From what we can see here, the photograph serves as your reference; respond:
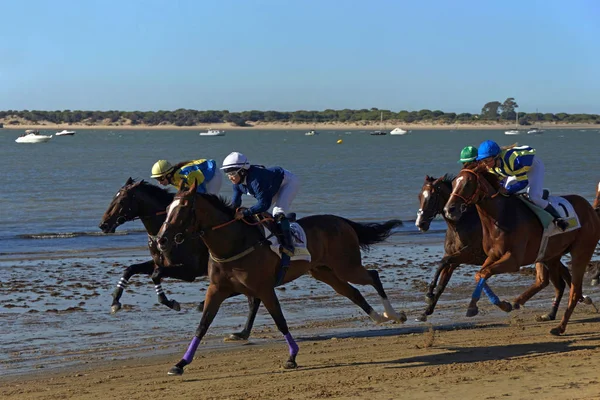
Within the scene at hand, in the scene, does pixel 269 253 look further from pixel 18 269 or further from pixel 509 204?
Result: pixel 18 269

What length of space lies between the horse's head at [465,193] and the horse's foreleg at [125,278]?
4.28 metres

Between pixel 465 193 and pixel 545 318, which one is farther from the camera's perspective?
pixel 545 318

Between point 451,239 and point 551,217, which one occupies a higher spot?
point 551,217

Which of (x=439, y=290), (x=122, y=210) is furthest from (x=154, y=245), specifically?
(x=439, y=290)

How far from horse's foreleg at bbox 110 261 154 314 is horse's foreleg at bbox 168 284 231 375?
123 inches

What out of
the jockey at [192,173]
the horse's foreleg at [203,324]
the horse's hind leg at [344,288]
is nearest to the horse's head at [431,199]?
the horse's hind leg at [344,288]

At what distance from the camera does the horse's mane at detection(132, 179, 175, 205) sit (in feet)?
43.9

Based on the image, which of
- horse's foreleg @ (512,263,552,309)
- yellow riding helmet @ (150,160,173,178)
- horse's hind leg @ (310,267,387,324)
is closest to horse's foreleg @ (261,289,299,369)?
horse's hind leg @ (310,267,387,324)

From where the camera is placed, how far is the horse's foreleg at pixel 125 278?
13.0 m

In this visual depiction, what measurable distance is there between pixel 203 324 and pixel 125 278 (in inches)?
131

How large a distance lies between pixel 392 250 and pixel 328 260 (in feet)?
32.6

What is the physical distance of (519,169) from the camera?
12281mm

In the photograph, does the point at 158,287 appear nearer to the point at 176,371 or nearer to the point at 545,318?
the point at 176,371

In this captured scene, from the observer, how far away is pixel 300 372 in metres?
10.3
